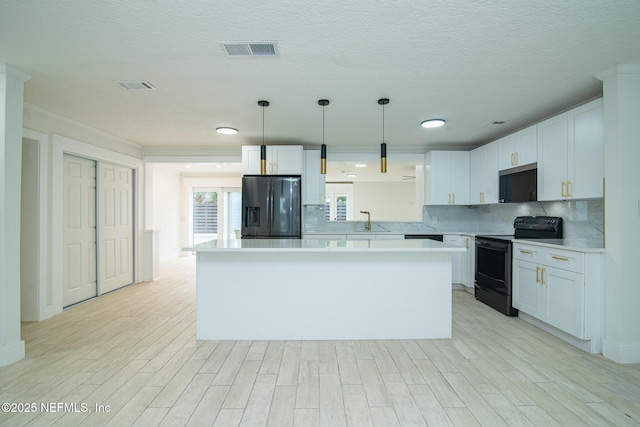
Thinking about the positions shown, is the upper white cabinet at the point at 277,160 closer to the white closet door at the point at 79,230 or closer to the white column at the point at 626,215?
the white closet door at the point at 79,230

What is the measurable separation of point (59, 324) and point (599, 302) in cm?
507

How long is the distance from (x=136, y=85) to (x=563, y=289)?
164 inches

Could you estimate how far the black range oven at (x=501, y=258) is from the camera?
3551 mm

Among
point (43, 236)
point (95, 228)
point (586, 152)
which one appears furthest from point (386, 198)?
point (43, 236)

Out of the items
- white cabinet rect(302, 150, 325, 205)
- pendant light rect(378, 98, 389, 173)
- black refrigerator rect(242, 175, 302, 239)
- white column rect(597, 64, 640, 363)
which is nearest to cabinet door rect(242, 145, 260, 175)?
black refrigerator rect(242, 175, 302, 239)

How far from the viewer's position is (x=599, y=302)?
2535mm

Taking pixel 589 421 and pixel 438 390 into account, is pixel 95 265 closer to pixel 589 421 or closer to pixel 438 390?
pixel 438 390

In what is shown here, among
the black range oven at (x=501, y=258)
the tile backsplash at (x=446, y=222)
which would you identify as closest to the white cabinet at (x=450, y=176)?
the tile backsplash at (x=446, y=222)

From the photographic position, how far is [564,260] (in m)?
2.75

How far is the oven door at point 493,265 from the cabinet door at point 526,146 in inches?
39.7

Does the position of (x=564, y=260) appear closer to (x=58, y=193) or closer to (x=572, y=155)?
(x=572, y=155)

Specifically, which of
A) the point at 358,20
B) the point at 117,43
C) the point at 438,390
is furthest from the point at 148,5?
the point at 438,390

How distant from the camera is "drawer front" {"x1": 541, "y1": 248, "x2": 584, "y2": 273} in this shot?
8.48 feet

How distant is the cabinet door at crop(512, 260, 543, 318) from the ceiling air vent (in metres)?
4.03
